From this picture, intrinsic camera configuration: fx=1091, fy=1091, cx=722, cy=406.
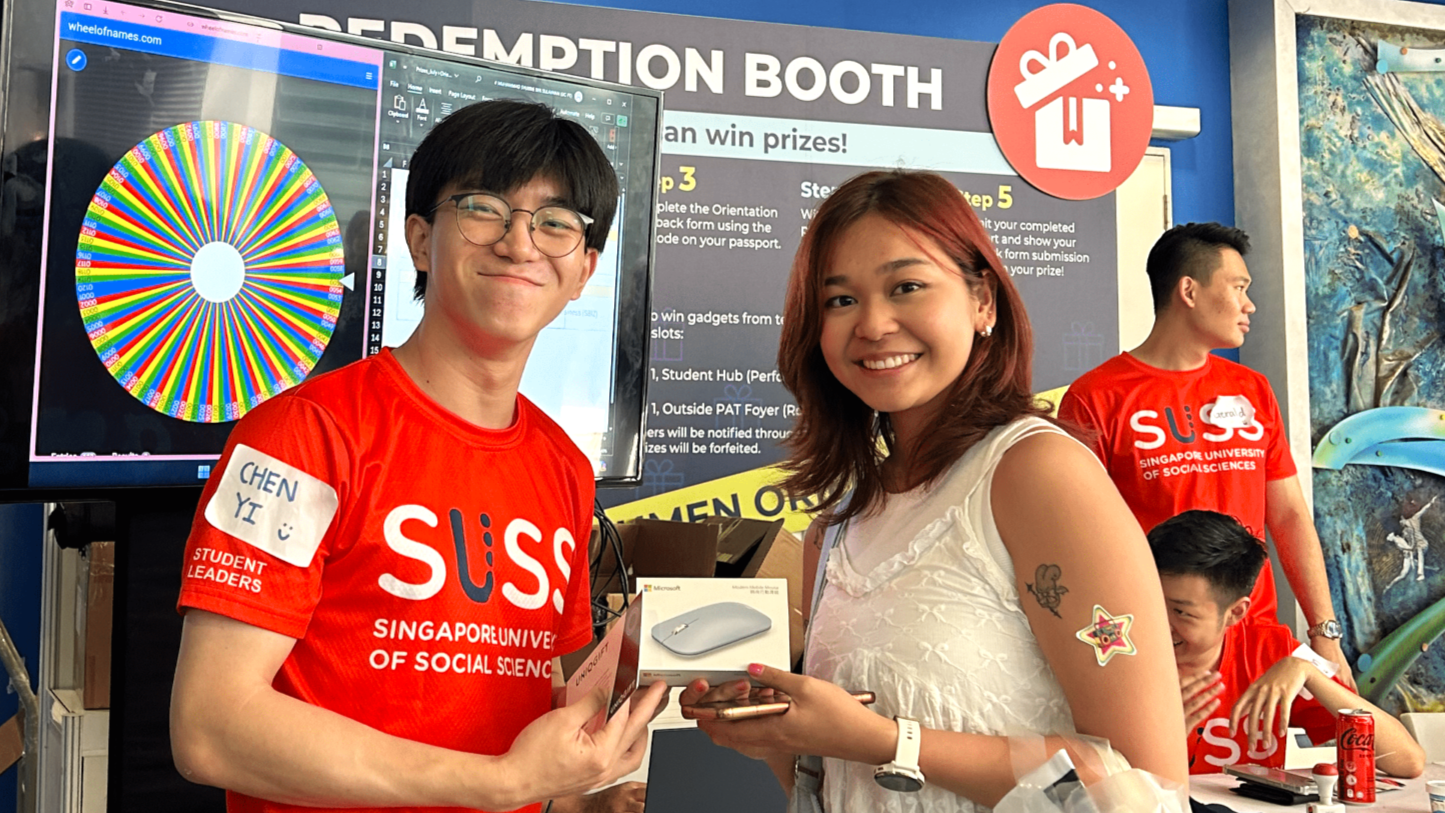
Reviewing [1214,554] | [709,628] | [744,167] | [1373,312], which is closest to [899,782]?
[709,628]

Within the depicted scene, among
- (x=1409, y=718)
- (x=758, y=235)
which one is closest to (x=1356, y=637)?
(x=1409, y=718)

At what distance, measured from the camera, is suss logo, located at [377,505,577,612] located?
1.17 metres

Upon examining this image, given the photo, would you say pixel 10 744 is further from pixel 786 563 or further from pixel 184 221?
pixel 786 563

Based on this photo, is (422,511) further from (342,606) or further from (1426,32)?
(1426,32)

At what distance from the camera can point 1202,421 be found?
3.25m

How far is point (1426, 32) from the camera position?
457cm

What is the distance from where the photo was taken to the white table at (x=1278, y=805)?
7.11 feet

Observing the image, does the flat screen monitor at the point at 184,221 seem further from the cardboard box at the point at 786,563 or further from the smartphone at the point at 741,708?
the cardboard box at the point at 786,563

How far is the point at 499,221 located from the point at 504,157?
0.07 m

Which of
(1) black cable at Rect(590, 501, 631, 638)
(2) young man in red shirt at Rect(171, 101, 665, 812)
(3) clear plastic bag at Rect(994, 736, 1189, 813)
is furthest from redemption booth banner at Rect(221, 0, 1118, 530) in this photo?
(3) clear plastic bag at Rect(994, 736, 1189, 813)

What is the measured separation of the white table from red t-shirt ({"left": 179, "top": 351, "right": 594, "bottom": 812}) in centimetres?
159

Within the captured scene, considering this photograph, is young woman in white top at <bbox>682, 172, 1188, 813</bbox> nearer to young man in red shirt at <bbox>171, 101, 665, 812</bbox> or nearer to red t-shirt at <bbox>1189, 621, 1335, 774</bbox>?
young man in red shirt at <bbox>171, 101, 665, 812</bbox>

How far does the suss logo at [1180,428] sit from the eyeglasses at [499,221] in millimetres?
2345

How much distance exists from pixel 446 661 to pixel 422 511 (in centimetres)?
17
